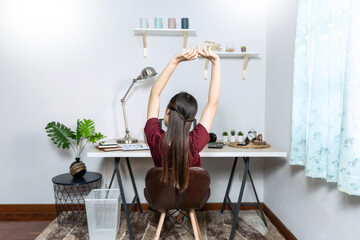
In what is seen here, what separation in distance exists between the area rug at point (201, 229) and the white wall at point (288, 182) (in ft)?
0.75

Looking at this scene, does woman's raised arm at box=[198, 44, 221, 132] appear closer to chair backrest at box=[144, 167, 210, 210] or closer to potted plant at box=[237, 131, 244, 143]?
chair backrest at box=[144, 167, 210, 210]

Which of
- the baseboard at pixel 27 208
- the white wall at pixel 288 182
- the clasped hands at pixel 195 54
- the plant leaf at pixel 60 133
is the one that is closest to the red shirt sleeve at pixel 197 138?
the clasped hands at pixel 195 54

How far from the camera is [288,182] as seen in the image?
88.3 inches

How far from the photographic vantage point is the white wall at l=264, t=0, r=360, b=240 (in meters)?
1.56

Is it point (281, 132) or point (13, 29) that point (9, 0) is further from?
point (281, 132)

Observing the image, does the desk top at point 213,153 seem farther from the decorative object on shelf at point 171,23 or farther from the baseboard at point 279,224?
the decorative object on shelf at point 171,23

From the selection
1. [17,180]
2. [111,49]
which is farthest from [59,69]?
[17,180]

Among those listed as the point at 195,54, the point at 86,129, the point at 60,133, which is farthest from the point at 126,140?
the point at 195,54

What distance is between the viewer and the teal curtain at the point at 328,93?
4.12ft

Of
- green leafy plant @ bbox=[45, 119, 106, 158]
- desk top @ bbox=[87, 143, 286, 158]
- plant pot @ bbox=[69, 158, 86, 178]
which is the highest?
green leafy plant @ bbox=[45, 119, 106, 158]

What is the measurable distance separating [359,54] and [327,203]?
3.12 feet

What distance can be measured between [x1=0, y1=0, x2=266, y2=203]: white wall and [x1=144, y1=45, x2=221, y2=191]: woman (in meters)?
1.18

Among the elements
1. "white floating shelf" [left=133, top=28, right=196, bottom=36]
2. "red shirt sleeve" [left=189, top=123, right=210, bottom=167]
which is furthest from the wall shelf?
"red shirt sleeve" [left=189, top=123, right=210, bottom=167]

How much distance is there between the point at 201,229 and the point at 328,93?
156 cm
